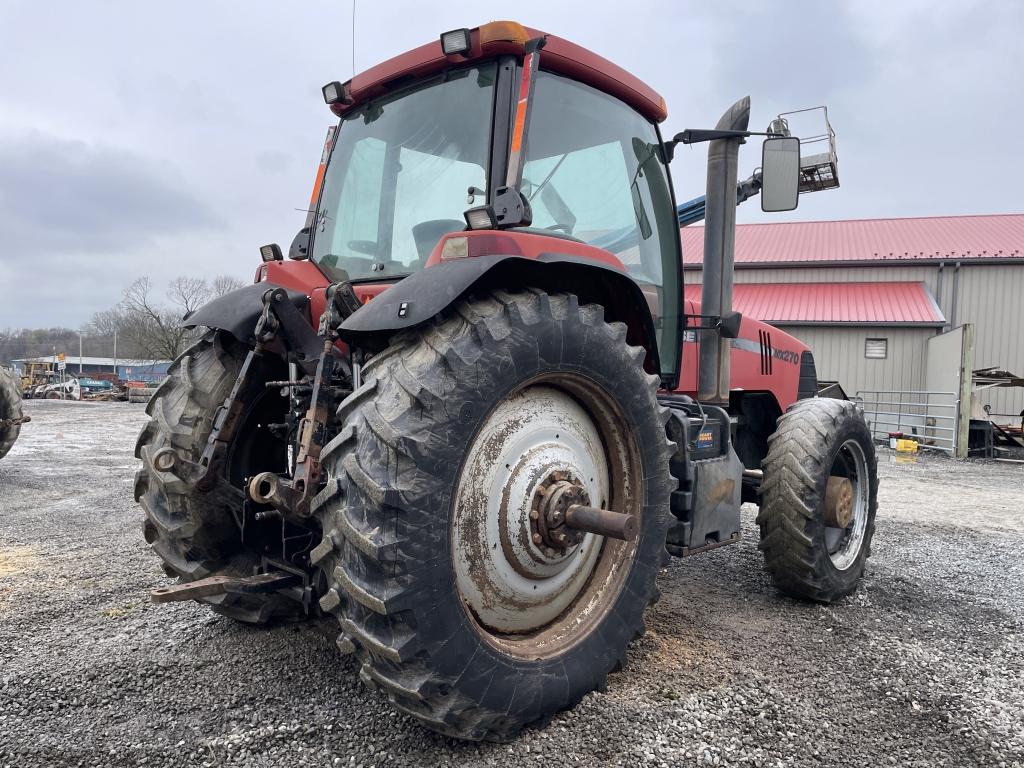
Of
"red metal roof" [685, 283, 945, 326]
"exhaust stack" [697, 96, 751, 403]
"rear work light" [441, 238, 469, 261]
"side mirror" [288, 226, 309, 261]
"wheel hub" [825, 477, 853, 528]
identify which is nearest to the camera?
"rear work light" [441, 238, 469, 261]

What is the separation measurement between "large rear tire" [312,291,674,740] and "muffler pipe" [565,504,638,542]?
5.5 inches

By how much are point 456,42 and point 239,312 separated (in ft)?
4.45

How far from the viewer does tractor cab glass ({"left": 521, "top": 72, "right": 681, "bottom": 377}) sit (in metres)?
2.83

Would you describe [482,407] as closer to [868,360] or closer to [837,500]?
[837,500]

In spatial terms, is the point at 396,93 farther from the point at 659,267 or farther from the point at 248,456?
the point at 248,456

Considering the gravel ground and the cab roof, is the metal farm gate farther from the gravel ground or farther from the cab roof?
the cab roof

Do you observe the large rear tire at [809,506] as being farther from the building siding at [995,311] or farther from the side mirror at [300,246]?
the building siding at [995,311]

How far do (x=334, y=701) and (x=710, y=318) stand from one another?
2607mm

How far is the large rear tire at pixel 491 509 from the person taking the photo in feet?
6.28

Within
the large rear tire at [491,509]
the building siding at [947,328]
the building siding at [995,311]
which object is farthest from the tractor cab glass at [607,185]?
the building siding at [995,311]

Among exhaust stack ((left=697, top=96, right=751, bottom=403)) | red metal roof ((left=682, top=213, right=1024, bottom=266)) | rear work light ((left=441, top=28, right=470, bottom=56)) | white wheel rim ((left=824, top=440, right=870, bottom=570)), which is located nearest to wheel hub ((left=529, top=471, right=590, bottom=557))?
rear work light ((left=441, top=28, right=470, bottom=56))

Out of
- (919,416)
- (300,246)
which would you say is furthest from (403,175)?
(919,416)

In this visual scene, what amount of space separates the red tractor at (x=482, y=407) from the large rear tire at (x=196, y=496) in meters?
0.01

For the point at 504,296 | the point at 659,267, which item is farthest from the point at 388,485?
the point at 659,267
